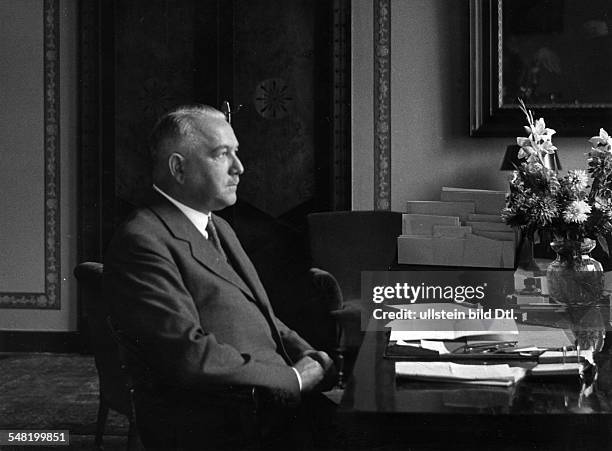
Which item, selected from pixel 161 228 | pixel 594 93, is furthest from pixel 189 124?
pixel 594 93

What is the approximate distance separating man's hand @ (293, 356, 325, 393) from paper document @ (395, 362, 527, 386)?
0.20 m

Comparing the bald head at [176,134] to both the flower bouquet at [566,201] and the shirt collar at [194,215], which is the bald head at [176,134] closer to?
the shirt collar at [194,215]

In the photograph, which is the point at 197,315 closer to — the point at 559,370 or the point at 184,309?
the point at 184,309

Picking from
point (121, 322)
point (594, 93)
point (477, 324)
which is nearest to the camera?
point (121, 322)

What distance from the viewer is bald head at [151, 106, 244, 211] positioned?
54.9 inches

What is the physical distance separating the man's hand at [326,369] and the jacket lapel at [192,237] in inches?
6.7

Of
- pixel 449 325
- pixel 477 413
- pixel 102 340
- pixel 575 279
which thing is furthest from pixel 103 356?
pixel 575 279

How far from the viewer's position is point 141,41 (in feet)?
7.54

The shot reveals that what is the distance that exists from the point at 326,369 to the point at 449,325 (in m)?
0.24

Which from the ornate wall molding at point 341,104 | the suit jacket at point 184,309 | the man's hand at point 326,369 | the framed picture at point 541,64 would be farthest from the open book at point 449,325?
the framed picture at point 541,64

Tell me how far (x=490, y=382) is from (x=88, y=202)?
1.32 m

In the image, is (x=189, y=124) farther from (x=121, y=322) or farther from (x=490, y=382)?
(x=490, y=382)

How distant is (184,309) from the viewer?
1.31 m

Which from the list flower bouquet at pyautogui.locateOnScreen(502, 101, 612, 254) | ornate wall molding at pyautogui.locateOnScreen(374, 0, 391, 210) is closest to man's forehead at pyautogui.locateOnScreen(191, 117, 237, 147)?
flower bouquet at pyautogui.locateOnScreen(502, 101, 612, 254)
